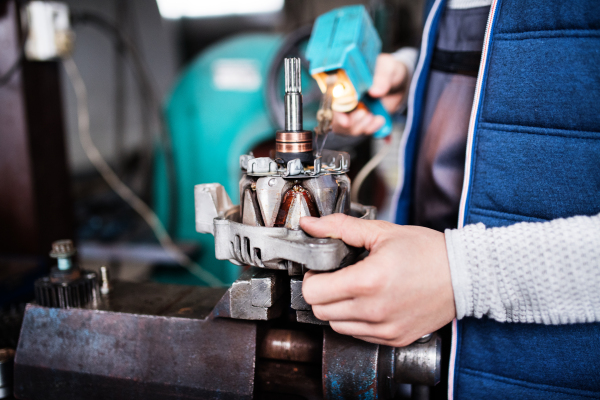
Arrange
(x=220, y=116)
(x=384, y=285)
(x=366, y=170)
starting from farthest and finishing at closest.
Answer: (x=220, y=116), (x=366, y=170), (x=384, y=285)

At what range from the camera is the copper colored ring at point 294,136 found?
0.66 meters

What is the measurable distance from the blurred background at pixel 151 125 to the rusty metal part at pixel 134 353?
0.17 meters

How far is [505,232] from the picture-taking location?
571 millimetres

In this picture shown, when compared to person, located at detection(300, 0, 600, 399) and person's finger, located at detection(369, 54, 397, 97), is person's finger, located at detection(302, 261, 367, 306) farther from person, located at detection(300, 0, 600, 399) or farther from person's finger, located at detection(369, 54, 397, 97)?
person's finger, located at detection(369, 54, 397, 97)

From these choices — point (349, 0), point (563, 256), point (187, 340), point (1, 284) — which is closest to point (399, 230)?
point (563, 256)

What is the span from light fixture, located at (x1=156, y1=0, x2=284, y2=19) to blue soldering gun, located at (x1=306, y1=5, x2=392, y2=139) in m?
2.65

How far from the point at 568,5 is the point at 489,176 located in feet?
0.90

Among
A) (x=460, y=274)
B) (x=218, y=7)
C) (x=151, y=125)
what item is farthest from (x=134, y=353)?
(x=151, y=125)

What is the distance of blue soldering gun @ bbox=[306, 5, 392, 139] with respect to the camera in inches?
31.3

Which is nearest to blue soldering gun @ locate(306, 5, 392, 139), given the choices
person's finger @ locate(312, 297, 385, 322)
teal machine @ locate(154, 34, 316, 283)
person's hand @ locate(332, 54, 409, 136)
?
person's hand @ locate(332, 54, 409, 136)

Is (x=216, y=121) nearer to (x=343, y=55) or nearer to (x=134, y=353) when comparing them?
(x=343, y=55)

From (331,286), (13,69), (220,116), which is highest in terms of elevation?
(13,69)

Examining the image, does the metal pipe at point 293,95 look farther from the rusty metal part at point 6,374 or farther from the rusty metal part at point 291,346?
the rusty metal part at point 6,374

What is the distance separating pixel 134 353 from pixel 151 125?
3.26m
